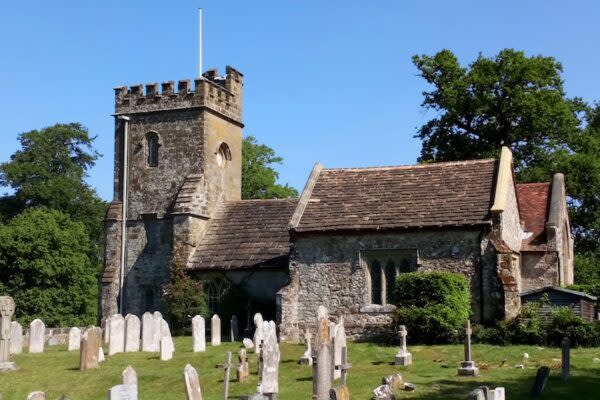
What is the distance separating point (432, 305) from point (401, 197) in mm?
5138

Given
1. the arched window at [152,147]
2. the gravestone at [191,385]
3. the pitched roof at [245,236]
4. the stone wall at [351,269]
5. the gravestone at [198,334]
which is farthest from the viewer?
the arched window at [152,147]

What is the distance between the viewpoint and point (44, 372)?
24.6 meters

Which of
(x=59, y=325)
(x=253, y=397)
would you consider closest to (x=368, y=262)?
(x=253, y=397)

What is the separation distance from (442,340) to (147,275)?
15.6m

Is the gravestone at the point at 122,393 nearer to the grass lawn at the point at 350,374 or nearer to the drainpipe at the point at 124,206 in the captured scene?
the grass lawn at the point at 350,374

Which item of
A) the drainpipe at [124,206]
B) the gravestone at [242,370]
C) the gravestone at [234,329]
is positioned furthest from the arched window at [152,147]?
the gravestone at [242,370]

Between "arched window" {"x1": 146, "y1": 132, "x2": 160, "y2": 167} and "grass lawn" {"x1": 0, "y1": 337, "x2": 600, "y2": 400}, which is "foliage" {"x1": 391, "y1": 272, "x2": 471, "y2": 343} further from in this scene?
"arched window" {"x1": 146, "y1": 132, "x2": 160, "y2": 167}

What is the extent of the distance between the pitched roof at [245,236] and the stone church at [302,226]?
7cm

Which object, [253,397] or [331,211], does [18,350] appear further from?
[253,397]

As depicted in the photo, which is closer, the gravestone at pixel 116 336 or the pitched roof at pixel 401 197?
the gravestone at pixel 116 336

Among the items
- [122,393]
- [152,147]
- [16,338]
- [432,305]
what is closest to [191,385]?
[122,393]

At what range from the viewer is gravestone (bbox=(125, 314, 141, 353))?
29.2 metres

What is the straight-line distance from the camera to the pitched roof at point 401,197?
97.3 ft

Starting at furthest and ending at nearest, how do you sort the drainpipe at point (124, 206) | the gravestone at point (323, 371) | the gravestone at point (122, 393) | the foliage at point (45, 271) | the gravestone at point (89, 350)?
the foliage at point (45, 271) < the drainpipe at point (124, 206) < the gravestone at point (89, 350) < the gravestone at point (323, 371) < the gravestone at point (122, 393)
